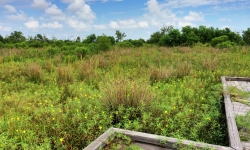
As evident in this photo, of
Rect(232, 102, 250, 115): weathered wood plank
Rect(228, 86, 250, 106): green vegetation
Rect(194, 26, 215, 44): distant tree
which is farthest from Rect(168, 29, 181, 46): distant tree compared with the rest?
Rect(232, 102, 250, 115): weathered wood plank

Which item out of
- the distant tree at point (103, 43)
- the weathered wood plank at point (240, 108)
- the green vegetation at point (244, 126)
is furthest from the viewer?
the distant tree at point (103, 43)

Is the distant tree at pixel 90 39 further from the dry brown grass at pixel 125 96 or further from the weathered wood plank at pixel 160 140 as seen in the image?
the weathered wood plank at pixel 160 140

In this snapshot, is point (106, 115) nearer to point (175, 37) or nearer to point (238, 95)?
point (238, 95)

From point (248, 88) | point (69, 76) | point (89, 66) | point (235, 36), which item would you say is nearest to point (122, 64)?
point (89, 66)

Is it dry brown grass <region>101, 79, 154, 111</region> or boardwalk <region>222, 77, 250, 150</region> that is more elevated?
dry brown grass <region>101, 79, 154, 111</region>

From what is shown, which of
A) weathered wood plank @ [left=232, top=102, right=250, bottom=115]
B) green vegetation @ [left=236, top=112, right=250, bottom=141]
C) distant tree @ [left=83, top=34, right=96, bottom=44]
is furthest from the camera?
distant tree @ [left=83, top=34, right=96, bottom=44]

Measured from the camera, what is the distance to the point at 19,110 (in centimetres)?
430

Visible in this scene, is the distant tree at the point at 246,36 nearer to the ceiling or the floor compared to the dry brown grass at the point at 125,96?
nearer to the ceiling

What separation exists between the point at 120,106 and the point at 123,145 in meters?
1.21

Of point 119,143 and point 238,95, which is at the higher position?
point 238,95

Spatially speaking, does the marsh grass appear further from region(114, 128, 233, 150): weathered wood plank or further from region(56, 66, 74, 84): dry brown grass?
region(114, 128, 233, 150): weathered wood plank

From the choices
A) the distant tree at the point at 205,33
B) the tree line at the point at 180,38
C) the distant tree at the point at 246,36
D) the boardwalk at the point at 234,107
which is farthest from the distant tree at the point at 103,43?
the distant tree at the point at 246,36

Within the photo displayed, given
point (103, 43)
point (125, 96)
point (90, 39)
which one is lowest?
point (125, 96)

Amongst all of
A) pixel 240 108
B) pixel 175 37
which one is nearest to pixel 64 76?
pixel 240 108
